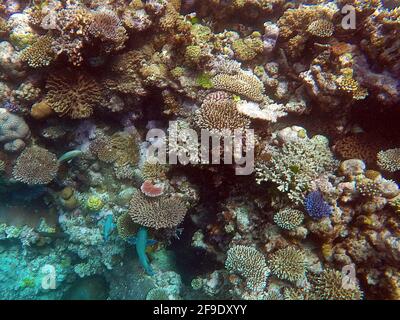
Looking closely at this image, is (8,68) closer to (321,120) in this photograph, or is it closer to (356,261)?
(321,120)

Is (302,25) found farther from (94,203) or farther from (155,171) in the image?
(94,203)

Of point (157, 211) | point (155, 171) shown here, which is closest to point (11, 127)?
point (155, 171)

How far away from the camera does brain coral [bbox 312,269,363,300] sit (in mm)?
4288

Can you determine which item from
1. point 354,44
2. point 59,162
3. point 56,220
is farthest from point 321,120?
point 56,220

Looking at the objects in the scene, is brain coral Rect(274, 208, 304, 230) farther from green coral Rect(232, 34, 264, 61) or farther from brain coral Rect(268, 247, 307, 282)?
green coral Rect(232, 34, 264, 61)

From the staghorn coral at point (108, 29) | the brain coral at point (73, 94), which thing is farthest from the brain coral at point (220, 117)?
the brain coral at point (73, 94)

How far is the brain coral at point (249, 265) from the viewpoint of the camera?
460 centimetres

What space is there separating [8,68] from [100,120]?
5.62ft

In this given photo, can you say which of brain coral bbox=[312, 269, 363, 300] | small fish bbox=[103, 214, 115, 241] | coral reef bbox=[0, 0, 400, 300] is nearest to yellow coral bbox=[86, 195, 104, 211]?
coral reef bbox=[0, 0, 400, 300]

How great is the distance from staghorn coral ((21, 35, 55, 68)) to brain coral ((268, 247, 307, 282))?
4791 millimetres

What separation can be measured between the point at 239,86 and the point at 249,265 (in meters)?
2.87

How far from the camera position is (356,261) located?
4547 mm

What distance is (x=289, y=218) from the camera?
472 centimetres

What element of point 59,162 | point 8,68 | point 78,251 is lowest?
point 78,251
